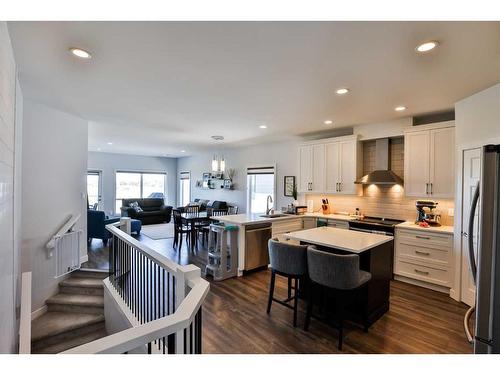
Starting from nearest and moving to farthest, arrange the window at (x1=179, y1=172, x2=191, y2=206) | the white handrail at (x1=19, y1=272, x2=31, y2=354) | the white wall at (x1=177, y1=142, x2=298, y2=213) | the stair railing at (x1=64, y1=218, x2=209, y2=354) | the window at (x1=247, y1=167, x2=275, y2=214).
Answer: the stair railing at (x1=64, y1=218, x2=209, y2=354) < the white handrail at (x1=19, y1=272, x2=31, y2=354) < the white wall at (x1=177, y1=142, x2=298, y2=213) < the window at (x1=247, y1=167, x2=275, y2=214) < the window at (x1=179, y1=172, x2=191, y2=206)

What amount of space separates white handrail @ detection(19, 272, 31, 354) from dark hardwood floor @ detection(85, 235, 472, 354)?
173 centimetres

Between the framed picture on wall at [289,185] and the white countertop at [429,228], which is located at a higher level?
the framed picture on wall at [289,185]

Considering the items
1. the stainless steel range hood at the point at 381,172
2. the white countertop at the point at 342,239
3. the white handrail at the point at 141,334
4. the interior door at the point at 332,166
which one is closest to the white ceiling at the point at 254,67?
the stainless steel range hood at the point at 381,172

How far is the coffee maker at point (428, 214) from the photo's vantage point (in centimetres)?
394

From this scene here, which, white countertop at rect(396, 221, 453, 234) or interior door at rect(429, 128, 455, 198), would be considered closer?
white countertop at rect(396, 221, 453, 234)

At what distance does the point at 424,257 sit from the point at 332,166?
87.4 inches

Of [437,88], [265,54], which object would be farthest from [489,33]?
[265,54]

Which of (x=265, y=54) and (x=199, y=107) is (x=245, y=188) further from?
(x=265, y=54)

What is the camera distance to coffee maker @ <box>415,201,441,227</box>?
3938 millimetres

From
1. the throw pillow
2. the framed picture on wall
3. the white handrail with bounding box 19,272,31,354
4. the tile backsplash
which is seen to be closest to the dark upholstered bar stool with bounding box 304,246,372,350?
the tile backsplash

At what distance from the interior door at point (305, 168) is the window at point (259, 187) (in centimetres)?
117

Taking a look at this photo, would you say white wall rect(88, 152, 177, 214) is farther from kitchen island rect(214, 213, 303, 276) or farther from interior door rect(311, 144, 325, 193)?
interior door rect(311, 144, 325, 193)

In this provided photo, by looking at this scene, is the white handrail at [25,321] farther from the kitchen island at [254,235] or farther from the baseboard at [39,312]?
the kitchen island at [254,235]

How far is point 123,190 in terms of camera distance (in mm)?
10062
